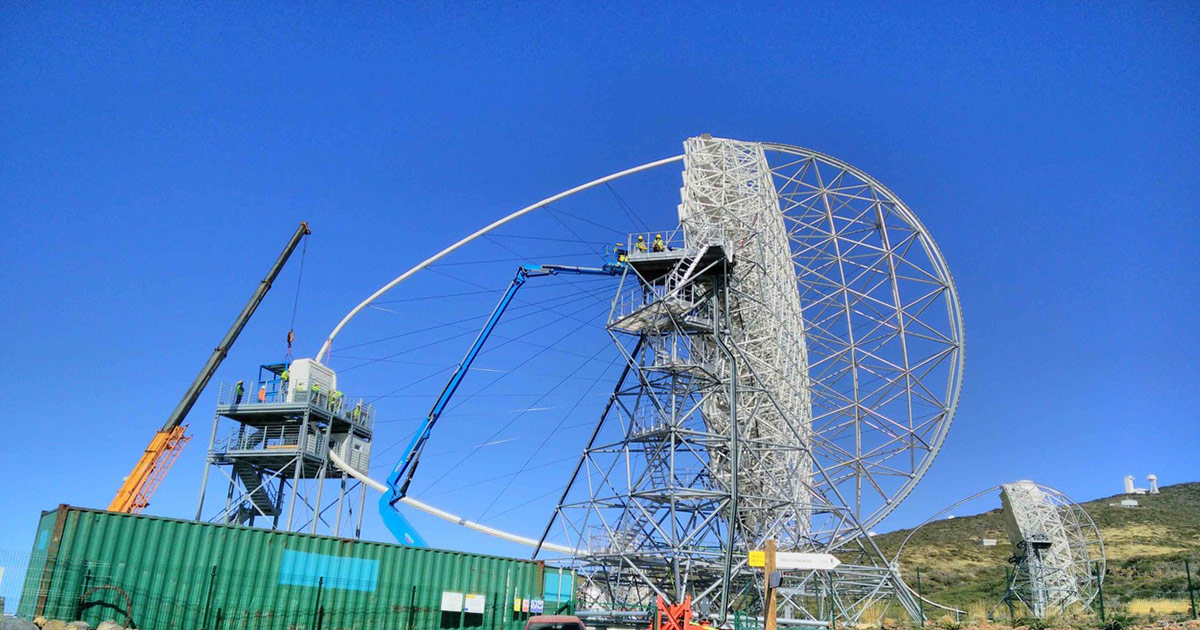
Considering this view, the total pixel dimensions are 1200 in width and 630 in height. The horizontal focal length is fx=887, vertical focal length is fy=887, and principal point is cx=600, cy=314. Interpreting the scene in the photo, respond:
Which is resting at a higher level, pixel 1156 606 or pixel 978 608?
pixel 1156 606

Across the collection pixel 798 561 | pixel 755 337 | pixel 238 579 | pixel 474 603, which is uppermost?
pixel 755 337

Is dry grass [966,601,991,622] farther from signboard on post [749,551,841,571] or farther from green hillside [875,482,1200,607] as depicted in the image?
signboard on post [749,551,841,571]

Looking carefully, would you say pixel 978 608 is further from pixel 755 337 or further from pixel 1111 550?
pixel 1111 550

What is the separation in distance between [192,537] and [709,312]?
62.7 feet

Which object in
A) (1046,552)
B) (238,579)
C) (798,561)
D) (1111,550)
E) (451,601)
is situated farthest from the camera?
(1111,550)

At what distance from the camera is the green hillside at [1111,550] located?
151 feet

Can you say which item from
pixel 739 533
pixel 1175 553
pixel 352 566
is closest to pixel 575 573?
pixel 739 533

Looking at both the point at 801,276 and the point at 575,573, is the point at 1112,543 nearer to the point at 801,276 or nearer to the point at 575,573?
the point at 801,276

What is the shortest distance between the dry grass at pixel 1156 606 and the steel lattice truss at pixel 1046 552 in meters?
3.44

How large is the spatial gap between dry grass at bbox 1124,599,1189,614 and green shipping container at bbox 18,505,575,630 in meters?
20.8

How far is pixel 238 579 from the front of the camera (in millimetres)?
22172

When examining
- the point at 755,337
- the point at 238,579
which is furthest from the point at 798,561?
the point at 755,337

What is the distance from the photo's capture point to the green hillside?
4591cm

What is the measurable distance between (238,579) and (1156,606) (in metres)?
30.2
